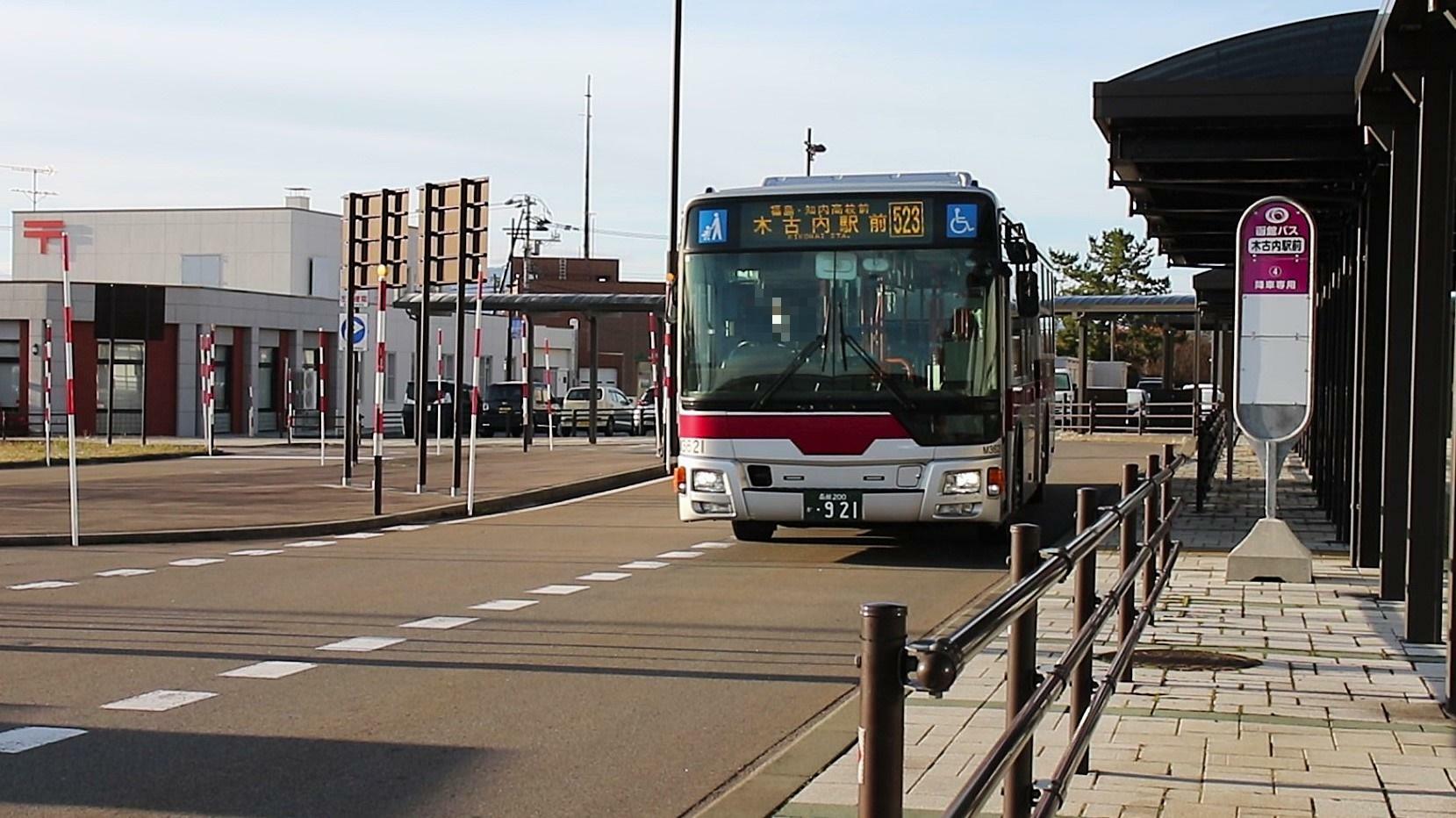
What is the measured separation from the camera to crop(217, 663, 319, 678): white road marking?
934 centimetres

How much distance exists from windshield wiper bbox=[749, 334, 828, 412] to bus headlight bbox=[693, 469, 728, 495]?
65 cm

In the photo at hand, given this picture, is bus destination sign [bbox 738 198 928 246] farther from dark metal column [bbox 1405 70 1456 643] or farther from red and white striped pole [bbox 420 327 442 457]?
dark metal column [bbox 1405 70 1456 643]

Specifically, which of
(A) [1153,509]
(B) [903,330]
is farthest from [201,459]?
(A) [1153,509]

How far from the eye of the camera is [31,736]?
7.61 meters

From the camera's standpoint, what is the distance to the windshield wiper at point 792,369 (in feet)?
50.1

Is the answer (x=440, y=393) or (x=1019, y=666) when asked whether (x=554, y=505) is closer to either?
(x=440, y=393)

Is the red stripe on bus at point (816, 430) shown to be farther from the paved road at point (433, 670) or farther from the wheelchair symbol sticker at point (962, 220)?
the wheelchair symbol sticker at point (962, 220)

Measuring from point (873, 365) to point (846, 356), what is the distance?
0.24 meters

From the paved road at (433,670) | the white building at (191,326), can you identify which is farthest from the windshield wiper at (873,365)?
the white building at (191,326)

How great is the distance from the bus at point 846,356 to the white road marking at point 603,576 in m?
1.10

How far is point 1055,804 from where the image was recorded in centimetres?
480

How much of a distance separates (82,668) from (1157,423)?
165 ft

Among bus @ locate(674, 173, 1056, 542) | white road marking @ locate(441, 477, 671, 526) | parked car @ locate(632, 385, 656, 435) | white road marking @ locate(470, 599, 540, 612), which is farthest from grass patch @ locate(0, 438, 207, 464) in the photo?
white road marking @ locate(470, 599, 540, 612)

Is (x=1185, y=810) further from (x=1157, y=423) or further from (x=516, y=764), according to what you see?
(x=1157, y=423)
